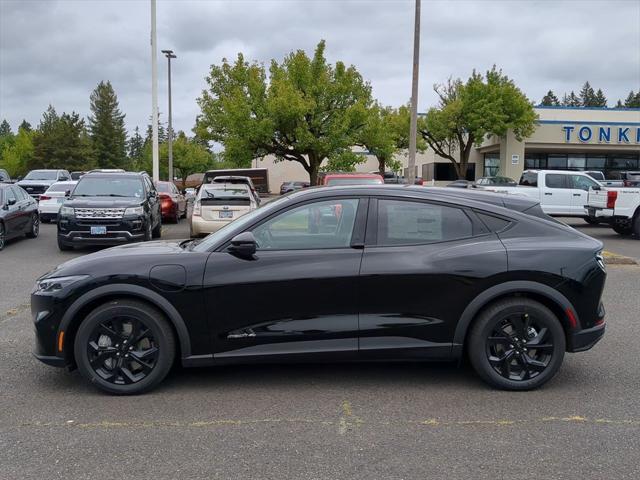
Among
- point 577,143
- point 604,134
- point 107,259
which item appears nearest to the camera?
point 107,259

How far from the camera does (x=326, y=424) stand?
4148 mm

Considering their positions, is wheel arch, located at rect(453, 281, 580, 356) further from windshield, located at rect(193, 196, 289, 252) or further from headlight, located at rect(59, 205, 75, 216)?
headlight, located at rect(59, 205, 75, 216)

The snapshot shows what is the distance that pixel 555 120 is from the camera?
39.6 metres

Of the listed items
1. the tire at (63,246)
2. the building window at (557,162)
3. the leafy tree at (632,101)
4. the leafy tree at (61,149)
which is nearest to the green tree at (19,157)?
the leafy tree at (61,149)

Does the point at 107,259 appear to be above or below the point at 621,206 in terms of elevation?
below

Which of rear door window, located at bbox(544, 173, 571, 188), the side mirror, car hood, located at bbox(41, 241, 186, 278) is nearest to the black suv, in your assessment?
car hood, located at bbox(41, 241, 186, 278)

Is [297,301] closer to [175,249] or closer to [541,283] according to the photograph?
[175,249]

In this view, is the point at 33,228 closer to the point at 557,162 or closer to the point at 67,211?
the point at 67,211

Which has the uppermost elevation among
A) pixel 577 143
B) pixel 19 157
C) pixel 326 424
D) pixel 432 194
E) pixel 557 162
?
pixel 19 157

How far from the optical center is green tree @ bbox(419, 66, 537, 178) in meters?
38.4

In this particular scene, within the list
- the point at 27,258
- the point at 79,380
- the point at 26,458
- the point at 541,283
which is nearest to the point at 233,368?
the point at 79,380

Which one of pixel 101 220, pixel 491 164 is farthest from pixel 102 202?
pixel 491 164

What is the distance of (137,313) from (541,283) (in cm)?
313

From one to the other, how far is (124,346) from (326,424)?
5.52 ft
